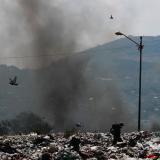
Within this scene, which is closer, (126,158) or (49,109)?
(126,158)

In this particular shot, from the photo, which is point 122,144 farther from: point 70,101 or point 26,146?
point 70,101

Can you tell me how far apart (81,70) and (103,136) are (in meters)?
104

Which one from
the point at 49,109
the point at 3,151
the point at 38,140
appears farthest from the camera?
the point at 49,109

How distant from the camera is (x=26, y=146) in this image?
83.2 feet

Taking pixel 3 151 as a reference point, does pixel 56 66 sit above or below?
above

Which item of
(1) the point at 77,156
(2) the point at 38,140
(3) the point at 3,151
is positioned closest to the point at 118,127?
(2) the point at 38,140

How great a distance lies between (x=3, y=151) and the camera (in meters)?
23.2

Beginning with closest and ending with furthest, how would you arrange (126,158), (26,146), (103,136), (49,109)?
(126,158), (26,146), (103,136), (49,109)

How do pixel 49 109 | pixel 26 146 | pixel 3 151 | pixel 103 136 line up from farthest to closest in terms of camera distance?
pixel 49 109 < pixel 103 136 < pixel 26 146 < pixel 3 151

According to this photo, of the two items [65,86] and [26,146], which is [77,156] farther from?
[65,86]

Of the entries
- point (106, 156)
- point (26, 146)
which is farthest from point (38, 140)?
point (106, 156)

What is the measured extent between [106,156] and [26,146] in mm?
6473

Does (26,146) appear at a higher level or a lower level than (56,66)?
lower

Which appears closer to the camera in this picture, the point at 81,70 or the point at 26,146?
the point at 26,146
